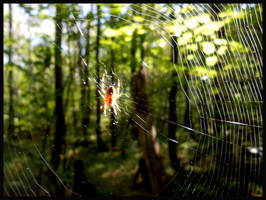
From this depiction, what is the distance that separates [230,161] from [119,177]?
4569 mm

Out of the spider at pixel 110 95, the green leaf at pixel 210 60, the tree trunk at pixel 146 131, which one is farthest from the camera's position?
the tree trunk at pixel 146 131

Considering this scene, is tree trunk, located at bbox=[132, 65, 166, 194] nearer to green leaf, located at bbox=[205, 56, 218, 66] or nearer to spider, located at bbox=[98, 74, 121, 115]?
spider, located at bbox=[98, 74, 121, 115]

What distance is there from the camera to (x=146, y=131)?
3311 millimetres

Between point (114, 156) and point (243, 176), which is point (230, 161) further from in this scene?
point (114, 156)

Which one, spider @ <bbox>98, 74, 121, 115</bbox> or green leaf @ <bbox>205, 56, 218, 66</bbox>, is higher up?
green leaf @ <bbox>205, 56, 218, 66</bbox>

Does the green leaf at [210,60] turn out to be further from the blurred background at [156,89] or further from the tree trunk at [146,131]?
the tree trunk at [146,131]

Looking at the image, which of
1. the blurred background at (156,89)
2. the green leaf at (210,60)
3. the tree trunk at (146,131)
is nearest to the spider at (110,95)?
the blurred background at (156,89)

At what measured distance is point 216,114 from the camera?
3.79 meters

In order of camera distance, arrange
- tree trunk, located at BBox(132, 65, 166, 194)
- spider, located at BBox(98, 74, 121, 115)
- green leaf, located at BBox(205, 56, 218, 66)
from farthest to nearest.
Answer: tree trunk, located at BBox(132, 65, 166, 194), green leaf, located at BBox(205, 56, 218, 66), spider, located at BBox(98, 74, 121, 115)

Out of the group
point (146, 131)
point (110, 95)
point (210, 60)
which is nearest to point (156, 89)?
point (146, 131)

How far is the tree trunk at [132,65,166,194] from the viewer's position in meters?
3.23

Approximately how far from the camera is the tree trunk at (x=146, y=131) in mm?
3234

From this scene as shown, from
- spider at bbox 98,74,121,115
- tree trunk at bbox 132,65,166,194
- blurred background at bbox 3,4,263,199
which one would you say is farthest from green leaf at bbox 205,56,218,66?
spider at bbox 98,74,121,115

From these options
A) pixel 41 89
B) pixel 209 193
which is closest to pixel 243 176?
pixel 209 193
